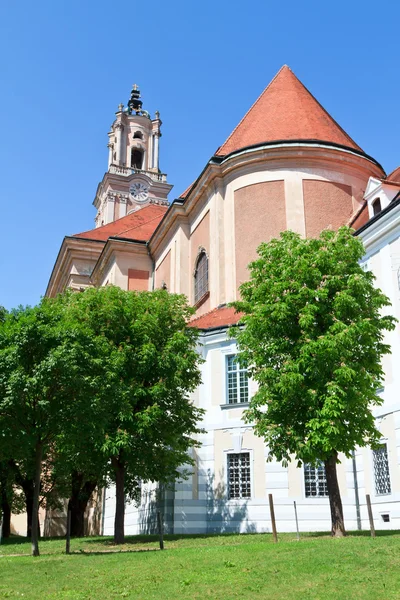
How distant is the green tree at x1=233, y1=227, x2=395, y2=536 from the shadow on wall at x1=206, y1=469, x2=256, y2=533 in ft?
21.3

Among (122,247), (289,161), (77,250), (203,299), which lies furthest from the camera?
(77,250)

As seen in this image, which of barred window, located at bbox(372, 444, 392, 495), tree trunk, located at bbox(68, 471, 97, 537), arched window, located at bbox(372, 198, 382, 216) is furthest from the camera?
tree trunk, located at bbox(68, 471, 97, 537)

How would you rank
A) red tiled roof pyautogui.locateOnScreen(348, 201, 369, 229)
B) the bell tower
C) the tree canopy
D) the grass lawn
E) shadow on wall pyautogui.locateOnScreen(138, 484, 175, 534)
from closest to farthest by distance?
1. the grass lawn
2. the tree canopy
3. shadow on wall pyautogui.locateOnScreen(138, 484, 175, 534)
4. red tiled roof pyautogui.locateOnScreen(348, 201, 369, 229)
5. the bell tower

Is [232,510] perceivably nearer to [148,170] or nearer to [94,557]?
[94,557]

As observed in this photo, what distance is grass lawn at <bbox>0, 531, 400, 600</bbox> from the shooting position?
31.0ft

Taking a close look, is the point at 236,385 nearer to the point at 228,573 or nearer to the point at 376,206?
the point at 376,206

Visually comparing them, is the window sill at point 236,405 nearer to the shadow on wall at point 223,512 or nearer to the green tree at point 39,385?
the shadow on wall at point 223,512

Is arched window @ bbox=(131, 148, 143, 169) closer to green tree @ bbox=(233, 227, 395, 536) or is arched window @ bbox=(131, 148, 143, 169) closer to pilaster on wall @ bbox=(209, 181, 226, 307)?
pilaster on wall @ bbox=(209, 181, 226, 307)

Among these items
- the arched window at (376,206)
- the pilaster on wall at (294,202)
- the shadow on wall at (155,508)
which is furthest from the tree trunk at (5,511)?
the arched window at (376,206)

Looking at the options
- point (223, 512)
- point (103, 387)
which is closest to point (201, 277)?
point (223, 512)

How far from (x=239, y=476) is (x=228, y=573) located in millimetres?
12905

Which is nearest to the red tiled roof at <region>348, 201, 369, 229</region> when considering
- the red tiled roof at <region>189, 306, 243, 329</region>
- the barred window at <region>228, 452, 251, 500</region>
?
the red tiled roof at <region>189, 306, 243, 329</region>

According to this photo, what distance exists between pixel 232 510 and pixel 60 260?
101ft

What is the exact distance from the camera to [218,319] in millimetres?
27297
